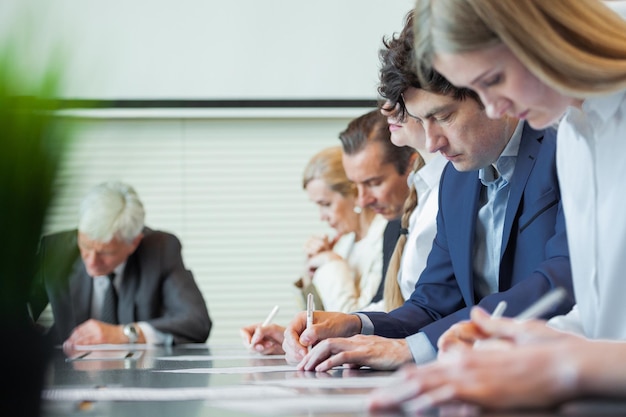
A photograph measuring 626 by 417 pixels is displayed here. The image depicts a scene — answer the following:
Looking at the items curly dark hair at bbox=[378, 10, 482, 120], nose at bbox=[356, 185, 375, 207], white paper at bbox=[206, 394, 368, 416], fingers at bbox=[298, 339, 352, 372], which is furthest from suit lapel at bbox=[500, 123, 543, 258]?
nose at bbox=[356, 185, 375, 207]

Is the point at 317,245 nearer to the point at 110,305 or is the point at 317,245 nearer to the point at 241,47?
the point at 110,305

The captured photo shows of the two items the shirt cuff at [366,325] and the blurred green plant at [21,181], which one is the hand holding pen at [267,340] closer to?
the shirt cuff at [366,325]

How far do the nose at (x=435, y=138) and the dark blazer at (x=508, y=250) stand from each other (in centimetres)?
16

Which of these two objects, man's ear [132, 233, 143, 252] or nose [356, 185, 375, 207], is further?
man's ear [132, 233, 143, 252]

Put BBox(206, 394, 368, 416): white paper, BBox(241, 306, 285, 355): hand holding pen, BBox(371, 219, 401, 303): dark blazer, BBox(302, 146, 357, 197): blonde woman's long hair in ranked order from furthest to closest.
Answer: BBox(302, 146, 357, 197): blonde woman's long hair
BBox(371, 219, 401, 303): dark blazer
BBox(241, 306, 285, 355): hand holding pen
BBox(206, 394, 368, 416): white paper

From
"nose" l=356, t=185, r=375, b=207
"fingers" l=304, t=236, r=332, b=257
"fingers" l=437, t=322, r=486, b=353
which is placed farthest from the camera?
"fingers" l=304, t=236, r=332, b=257

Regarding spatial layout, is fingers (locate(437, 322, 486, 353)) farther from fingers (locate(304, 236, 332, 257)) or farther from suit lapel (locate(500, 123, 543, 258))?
fingers (locate(304, 236, 332, 257))

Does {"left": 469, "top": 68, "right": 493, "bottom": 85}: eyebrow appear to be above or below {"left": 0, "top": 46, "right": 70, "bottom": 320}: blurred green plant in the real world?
above

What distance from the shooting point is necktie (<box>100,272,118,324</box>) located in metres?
4.38

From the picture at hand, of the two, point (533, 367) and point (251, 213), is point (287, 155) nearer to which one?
point (251, 213)

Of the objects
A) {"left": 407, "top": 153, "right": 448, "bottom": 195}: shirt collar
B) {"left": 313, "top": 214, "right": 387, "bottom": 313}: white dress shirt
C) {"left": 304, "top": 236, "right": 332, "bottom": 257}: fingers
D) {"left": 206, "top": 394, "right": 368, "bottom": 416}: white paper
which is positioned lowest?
{"left": 206, "top": 394, "right": 368, "bottom": 416}: white paper

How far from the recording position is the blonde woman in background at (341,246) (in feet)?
13.8

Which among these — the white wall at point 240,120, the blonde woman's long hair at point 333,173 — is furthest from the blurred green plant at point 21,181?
the white wall at point 240,120

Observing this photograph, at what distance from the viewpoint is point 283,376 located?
A: 67.6 inches
